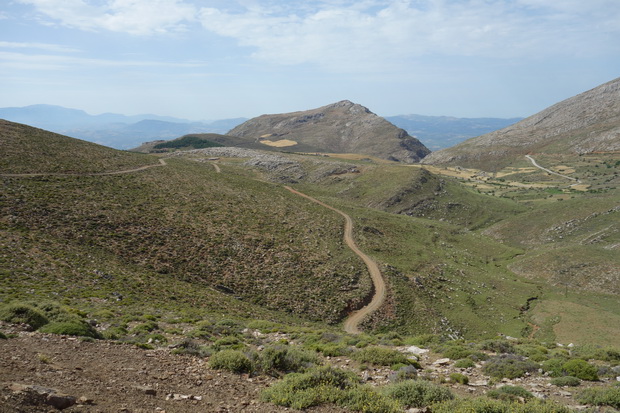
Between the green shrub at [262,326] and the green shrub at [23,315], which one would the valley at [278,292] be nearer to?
the green shrub at [23,315]

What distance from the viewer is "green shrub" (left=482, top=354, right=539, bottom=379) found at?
1530 cm

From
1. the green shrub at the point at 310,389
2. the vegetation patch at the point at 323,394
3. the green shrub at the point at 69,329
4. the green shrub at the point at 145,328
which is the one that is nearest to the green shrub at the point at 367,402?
the vegetation patch at the point at 323,394

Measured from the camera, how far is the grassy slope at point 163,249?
29.4 m

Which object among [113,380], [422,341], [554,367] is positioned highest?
[113,380]

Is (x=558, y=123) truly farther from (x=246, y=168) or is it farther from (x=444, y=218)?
(x=246, y=168)

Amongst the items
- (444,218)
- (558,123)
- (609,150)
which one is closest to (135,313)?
(444,218)

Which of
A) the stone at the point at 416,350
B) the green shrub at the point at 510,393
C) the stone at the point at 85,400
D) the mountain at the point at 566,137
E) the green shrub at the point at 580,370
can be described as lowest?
the stone at the point at 416,350

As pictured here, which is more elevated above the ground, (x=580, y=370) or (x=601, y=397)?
(x=601, y=397)

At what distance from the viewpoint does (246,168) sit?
11194cm

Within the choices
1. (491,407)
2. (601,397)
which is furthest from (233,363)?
(601,397)

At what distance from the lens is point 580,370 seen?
15062 mm

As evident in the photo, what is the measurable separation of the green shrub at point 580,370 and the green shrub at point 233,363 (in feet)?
43.3

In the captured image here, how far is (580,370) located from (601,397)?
122 inches

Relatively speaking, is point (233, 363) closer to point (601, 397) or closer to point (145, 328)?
point (145, 328)
